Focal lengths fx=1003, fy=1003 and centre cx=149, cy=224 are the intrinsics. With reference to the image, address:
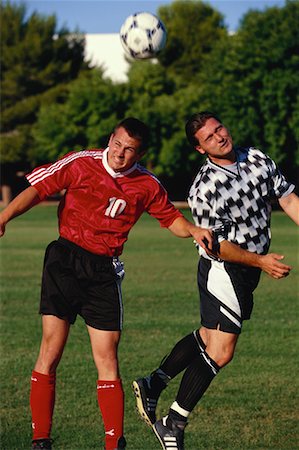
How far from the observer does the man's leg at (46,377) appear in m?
6.79

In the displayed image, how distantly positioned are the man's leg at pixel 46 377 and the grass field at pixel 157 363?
51 centimetres

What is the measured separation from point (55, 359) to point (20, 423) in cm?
126

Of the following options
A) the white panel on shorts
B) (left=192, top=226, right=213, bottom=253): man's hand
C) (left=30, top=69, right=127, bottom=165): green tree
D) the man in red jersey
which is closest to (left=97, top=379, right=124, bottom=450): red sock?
the man in red jersey

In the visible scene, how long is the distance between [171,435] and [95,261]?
1.34 metres

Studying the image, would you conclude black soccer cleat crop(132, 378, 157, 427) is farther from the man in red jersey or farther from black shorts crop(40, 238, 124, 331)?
black shorts crop(40, 238, 124, 331)

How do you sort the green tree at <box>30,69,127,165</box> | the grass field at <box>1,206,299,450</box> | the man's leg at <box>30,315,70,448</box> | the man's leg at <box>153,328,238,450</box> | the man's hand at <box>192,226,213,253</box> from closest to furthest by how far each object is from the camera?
the man's hand at <box>192,226,213,253</box>, the man's leg at <box>30,315,70,448</box>, the man's leg at <box>153,328,238,450</box>, the grass field at <box>1,206,299,450</box>, the green tree at <box>30,69,127,165</box>

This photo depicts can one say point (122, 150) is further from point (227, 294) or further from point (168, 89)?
point (168, 89)

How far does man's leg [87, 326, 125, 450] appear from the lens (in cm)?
675

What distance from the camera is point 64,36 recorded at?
6838cm

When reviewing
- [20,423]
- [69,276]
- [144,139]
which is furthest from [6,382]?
[144,139]

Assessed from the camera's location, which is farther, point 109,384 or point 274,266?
point 109,384

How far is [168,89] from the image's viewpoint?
2306 inches

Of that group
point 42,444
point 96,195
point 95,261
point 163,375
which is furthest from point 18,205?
point 163,375

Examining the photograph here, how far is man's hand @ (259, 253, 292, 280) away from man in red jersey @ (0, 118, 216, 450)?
0.42 m
